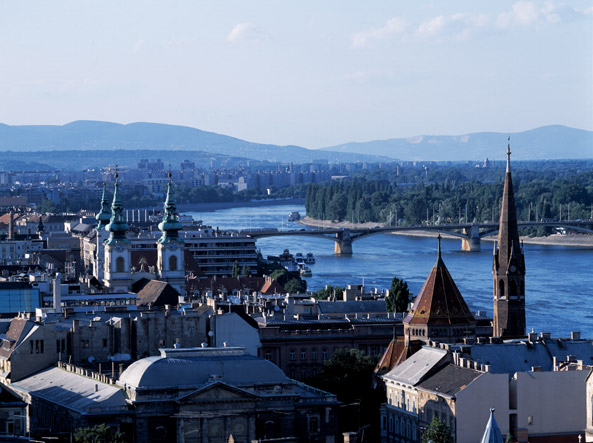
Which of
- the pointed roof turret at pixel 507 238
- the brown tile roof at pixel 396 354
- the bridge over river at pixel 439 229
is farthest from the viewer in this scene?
the bridge over river at pixel 439 229

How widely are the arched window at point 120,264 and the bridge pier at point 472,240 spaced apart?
128 ft

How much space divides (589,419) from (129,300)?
17.9 m

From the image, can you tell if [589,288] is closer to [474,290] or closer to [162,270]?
[474,290]

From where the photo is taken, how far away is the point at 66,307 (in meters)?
38.8

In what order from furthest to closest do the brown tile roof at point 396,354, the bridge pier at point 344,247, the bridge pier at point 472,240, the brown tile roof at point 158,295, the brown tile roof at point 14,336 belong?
the bridge pier at point 472,240 < the bridge pier at point 344,247 < the brown tile roof at point 158,295 < the brown tile roof at point 396,354 < the brown tile roof at point 14,336

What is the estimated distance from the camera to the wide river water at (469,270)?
2119 inches

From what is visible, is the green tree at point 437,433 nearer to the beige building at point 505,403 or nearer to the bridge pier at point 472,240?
the beige building at point 505,403

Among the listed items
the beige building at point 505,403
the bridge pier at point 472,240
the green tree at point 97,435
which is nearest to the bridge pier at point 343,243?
the bridge pier at point 472,240

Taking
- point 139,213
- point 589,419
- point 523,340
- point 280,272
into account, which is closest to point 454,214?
point 139,213

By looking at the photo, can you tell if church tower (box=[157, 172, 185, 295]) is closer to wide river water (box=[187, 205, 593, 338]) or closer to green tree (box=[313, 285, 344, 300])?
green tree (box=[313, 285, 344, 300])

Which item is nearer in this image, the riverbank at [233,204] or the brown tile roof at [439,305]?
the brown tile roof at [439,305]

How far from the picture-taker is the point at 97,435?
87.5 feet

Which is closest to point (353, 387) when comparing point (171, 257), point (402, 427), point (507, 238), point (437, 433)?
point (402, 427)

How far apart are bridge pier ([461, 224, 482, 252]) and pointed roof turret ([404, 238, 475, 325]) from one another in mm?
54696
